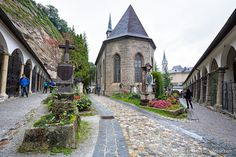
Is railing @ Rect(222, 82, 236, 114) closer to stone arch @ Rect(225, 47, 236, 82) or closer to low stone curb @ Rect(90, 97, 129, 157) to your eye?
stone arch @ Rect(225, 47, 236, 82)

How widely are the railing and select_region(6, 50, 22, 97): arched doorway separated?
46.6ft

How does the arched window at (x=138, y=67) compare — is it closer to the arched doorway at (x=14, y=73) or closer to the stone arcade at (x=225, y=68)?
the stone arcade at (x=225, y=68)

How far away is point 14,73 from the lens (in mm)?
12164

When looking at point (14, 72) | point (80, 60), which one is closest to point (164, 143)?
point (14, 72)

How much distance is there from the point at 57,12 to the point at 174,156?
217 feet

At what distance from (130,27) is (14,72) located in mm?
17033

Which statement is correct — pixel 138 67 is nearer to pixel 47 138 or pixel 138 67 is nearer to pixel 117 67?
pixel 117 67

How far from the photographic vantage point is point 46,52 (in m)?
35.2

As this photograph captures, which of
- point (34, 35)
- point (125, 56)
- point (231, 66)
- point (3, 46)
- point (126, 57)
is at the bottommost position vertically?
point (231, 66)

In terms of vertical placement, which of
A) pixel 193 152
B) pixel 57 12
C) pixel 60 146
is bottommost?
pixel 193 152

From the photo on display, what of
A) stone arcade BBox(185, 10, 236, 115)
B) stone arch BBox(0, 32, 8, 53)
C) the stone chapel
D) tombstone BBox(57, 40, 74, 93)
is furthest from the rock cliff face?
stone arcade BBox(185, 10, 236, 115)

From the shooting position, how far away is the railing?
9468mm

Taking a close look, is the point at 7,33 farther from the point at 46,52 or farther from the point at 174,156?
the point at 46,52

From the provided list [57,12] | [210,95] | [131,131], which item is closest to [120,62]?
[210,95]
